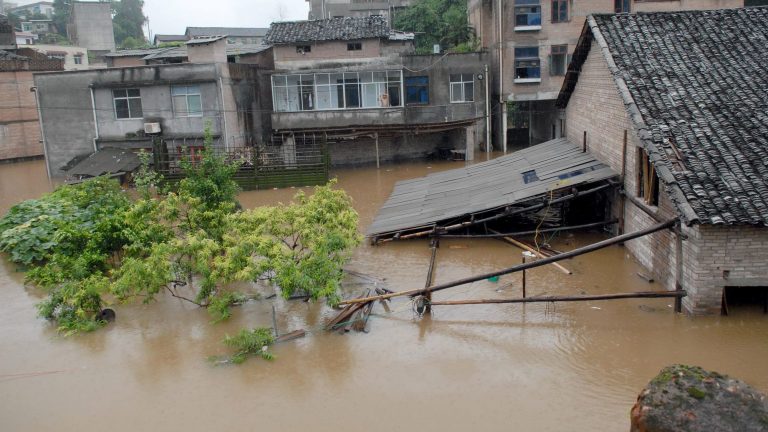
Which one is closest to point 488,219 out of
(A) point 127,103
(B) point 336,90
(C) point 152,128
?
(B) point 336,90

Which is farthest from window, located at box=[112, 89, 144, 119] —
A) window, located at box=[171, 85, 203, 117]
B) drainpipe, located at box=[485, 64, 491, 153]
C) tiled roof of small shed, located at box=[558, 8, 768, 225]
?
tiled roof of small shed, located at box=[558, 8, 768, 225]

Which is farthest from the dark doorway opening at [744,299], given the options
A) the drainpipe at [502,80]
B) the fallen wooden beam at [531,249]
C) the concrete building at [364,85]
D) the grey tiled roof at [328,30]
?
the grey tiled roof at [328,30]

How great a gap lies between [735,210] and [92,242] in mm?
12595

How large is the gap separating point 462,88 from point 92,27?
3915 centimetres

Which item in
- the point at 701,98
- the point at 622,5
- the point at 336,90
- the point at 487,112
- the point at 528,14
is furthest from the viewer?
the point at 487,112

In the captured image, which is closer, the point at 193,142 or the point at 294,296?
the point at 294,296

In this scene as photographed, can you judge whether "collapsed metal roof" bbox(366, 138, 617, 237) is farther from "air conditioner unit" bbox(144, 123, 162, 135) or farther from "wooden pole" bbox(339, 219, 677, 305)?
"air conditioner unit" bbox(144, 123, 162, 135)

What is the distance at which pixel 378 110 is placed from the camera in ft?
88.2

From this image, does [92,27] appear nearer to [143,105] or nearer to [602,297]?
[143,105]

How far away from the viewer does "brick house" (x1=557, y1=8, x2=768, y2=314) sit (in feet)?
33.8

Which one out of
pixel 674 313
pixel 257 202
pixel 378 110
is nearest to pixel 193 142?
pixel 257 202

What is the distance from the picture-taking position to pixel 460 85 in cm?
2819

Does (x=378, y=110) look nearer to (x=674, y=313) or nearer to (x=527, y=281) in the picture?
(x=527, y=281)

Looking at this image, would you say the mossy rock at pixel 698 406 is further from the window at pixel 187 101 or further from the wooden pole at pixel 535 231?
the window at pixel 187 101
